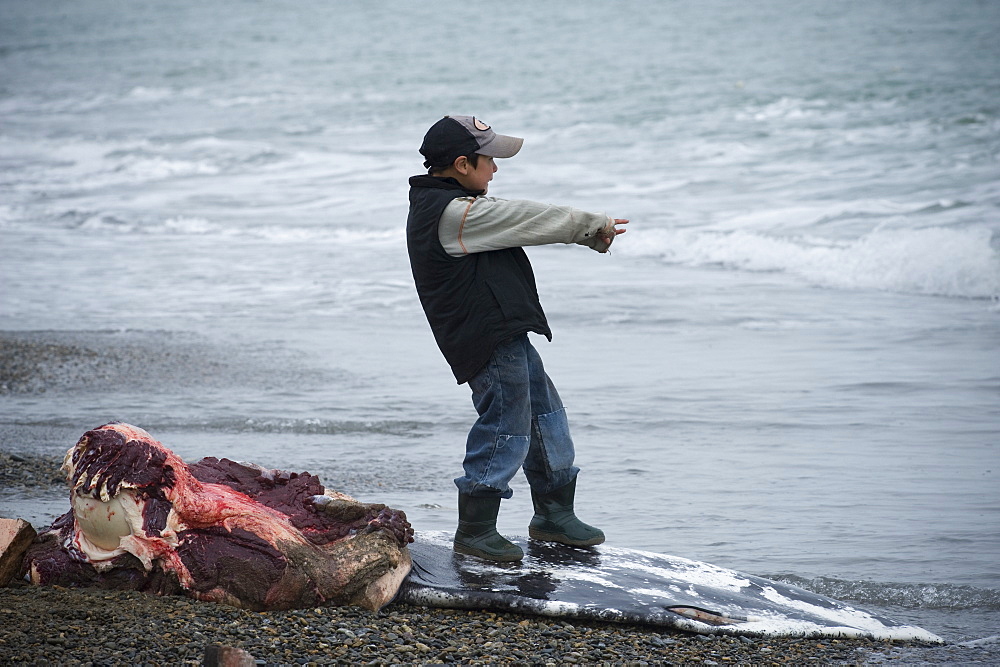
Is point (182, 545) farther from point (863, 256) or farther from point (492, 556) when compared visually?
point (863, 256)

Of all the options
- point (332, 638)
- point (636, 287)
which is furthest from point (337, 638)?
point (636, 287)

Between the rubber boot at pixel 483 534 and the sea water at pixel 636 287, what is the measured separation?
1054 millimetres

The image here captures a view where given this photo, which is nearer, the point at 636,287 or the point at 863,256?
the point at 636,287

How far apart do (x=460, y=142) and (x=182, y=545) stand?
180 cm

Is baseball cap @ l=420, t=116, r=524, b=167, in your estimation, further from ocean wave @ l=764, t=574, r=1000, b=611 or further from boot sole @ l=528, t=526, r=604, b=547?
ocean wave @ l=764, t=574, r=1000, b=611

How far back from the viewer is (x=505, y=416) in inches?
173

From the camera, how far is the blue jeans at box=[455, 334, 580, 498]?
4.39m

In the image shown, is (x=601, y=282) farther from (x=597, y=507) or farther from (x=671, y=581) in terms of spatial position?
(x=671, y=581)

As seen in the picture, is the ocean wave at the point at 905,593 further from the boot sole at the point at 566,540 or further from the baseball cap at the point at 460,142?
the baseball cap at the point at 460,142

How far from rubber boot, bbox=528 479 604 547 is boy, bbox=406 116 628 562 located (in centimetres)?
35

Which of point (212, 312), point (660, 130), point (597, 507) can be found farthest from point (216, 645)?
point (660, 130)

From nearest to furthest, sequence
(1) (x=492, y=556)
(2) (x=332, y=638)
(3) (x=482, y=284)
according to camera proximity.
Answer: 1. (2) (x=332, y=638)
2. (3) (x=482, y=284)
3. (1) (x=492, y=556)

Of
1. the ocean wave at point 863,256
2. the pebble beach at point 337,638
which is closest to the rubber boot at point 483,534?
the pebble beach at point 337,638

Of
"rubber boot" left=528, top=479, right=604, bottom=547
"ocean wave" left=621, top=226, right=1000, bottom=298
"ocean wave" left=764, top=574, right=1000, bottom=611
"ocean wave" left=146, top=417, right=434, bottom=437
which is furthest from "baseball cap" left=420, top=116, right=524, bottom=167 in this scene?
"ocean wave" left=621, top=226, right=1000, bottom=298
